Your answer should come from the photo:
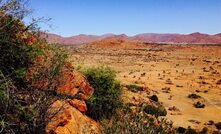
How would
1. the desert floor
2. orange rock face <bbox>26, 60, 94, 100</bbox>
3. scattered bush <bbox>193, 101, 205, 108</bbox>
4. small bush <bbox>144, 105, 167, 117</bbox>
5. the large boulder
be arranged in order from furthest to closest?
scattered bush <bbox>193, 101, 205, 108</bbox>
the desert floor
small bush <bbox>144, 105, 167, 117</bbox>
orange rock face <bbox>26, 60, 94, 100</bbox>
the large boulder

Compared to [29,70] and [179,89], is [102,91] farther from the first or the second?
Answer: [179,89]

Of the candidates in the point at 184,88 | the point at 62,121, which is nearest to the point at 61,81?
the point at 62,121

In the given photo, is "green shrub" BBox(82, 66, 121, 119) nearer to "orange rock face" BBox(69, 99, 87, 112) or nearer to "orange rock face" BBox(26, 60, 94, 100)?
"orange rock face" BBox(69, 99, 87, 112)

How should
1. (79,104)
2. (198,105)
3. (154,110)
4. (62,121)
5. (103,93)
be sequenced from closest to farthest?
(62,121), (79,104), (103,93), (154,110), (198,105)

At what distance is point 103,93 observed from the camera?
1535cm

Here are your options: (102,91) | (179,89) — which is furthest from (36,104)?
(179,89)

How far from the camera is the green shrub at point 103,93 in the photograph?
14.5 metres

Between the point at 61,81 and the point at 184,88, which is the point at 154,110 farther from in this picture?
the point at 184,88

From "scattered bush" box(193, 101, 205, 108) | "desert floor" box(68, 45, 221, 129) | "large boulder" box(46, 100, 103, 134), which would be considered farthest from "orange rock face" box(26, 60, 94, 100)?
"scattered bush" box(193, 101, 205, 108)

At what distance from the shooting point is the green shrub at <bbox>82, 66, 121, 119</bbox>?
47.5ft

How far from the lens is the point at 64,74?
1180 cm

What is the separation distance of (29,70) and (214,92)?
24829mm

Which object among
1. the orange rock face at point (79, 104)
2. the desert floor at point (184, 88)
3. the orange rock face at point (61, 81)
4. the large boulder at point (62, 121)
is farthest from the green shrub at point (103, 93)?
the large boulder at point (62, 121)

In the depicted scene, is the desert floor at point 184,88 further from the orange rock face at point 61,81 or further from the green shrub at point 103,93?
the green shrub at point 103,93
